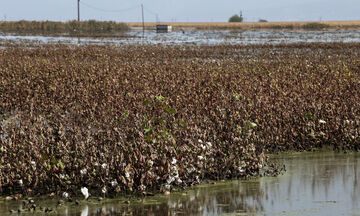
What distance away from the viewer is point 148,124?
955 centimetres

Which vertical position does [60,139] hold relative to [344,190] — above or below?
above

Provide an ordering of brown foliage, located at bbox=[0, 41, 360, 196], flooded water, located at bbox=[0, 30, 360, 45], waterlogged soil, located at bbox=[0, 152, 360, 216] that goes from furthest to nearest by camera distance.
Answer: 1. flooded water, located at bbox=[0, 30, 360, 45]
2. brown foliage, located at bbox=[0, 41, 360, 196]
3. waterlogged soil, located at bbox=[0, 152, 360, 216]

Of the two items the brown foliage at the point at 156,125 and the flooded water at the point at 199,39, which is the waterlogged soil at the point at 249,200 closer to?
the brown foliage at the point at 156,125

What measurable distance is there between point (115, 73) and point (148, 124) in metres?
9.56

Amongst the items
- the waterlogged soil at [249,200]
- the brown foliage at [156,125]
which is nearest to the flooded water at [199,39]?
the brown foliage at [156,125]

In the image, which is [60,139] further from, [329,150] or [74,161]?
[329,150]

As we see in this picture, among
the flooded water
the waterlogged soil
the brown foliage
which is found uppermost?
the flooded water

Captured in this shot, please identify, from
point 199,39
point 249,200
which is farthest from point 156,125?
point 199,39

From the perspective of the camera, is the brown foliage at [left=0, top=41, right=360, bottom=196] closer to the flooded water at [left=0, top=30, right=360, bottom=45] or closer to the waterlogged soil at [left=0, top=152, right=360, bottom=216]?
the waterlogged soil at [left=0, top=152, right=360, bottom=216]

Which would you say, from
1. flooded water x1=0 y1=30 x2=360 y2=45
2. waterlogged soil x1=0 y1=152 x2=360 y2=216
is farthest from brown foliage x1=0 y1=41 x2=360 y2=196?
flooded water x1=0 y1=30 x2=360 y2=45

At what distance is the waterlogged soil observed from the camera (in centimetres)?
773

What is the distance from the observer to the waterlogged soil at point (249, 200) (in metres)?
7.73

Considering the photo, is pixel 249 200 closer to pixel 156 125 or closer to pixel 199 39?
pixel 156 125

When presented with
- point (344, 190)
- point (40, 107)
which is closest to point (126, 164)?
point (344, 190)
